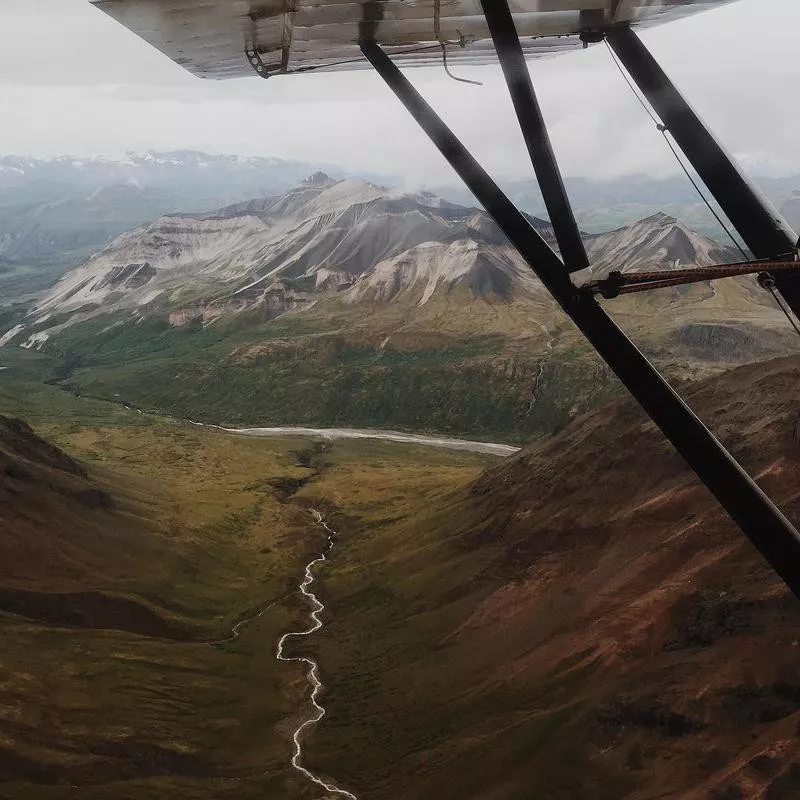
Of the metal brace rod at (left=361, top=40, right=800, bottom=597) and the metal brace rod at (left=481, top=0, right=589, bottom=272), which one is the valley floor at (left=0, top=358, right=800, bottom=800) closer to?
the metal brace rod at (left=361, top=40, right=800, bottom=597)

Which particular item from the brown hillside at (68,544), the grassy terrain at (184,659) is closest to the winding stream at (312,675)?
the grassy terrain at (184,659)

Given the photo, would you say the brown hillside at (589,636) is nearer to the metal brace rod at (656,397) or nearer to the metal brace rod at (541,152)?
the metal brace rod at (656,397)

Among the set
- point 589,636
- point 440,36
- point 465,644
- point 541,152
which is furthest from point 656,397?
point 465,644

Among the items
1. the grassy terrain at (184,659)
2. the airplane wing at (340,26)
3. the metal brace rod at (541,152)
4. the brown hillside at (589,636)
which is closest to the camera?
the metal brace rod at (541,152)

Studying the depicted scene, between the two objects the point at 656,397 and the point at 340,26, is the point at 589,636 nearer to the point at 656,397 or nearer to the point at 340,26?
the point at 656,397

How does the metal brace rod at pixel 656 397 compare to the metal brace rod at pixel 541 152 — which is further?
the metal brace rod at pixel 541 152
